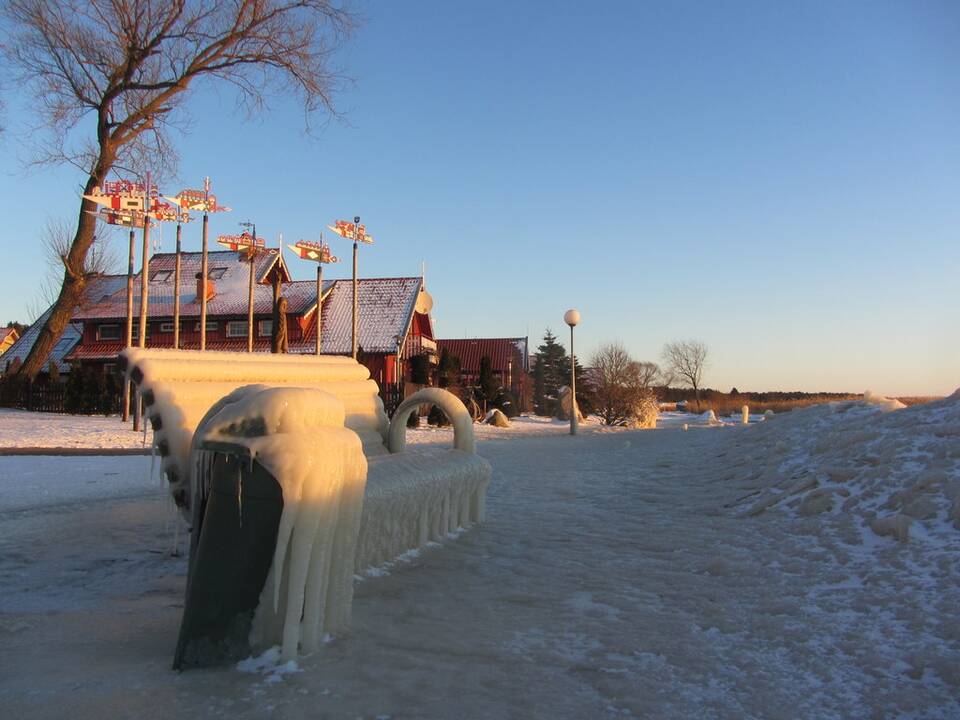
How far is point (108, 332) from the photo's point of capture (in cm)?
3400

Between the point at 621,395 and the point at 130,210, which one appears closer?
the point at 130,210

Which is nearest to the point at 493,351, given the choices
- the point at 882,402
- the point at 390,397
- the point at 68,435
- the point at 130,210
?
the point at 390,397

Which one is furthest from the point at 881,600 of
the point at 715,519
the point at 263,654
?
the point at 263,654

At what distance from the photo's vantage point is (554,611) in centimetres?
354

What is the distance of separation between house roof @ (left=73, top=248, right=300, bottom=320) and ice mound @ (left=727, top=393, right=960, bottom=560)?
2644 centimetres

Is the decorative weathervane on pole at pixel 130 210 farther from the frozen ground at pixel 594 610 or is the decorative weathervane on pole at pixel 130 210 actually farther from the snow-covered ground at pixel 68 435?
the frozen ground at pixel 594 610

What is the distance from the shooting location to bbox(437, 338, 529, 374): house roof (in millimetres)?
52047

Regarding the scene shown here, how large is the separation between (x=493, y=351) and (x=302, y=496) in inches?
2008

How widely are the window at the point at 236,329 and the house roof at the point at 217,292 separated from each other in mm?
1074

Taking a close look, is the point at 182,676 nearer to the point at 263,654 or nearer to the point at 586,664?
the point at 263,654

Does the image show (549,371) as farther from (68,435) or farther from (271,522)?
(271,522)

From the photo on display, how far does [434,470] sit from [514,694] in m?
2.37

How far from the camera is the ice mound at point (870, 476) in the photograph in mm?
4625

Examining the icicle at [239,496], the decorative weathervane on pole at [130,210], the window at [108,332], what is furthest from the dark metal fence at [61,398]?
the icicle at [239,496]
